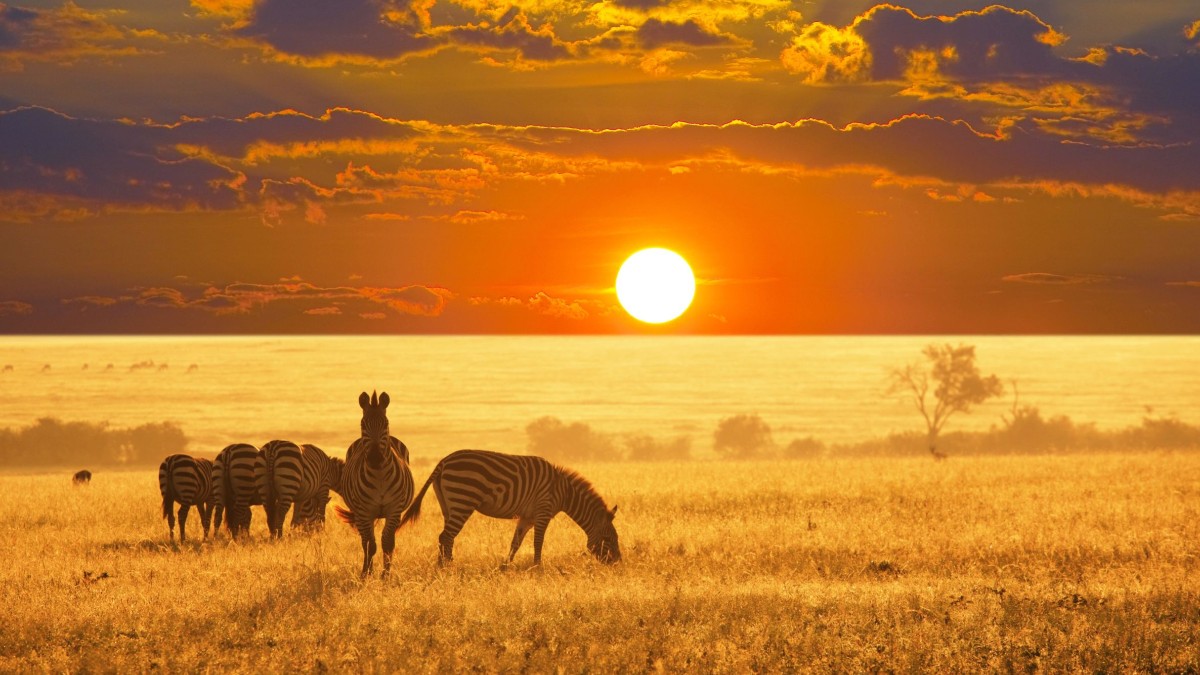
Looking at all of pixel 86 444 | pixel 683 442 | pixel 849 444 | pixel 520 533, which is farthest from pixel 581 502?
pixel 86 444

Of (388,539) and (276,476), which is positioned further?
(276,476)

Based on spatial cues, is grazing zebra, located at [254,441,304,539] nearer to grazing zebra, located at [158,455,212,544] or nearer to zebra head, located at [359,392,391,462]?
grazing zebra, located at [158,455,212,544]

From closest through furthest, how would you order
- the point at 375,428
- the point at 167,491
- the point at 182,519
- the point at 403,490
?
the point at 375,428, the point at 403,490, the point at 182,519, the point at 167,491

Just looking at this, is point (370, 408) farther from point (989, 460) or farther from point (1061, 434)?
point (1061, 434)

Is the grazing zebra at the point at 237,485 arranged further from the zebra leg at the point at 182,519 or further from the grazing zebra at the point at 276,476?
the zebra leg at the point at 182,519

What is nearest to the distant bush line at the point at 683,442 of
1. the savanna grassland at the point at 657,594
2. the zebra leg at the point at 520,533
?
the savanna grassland at the point at 657,594

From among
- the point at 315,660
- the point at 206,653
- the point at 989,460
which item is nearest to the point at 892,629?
the point at 315,660

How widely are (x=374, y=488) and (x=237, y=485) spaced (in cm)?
628

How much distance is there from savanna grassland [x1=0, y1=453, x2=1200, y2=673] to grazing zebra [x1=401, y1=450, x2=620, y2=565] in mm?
500

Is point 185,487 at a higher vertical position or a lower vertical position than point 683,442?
higher

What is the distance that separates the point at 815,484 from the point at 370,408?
60.2 feet

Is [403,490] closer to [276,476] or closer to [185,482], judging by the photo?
[276,476]

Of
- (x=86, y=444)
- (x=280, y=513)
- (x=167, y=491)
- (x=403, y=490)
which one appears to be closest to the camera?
(x=403, y=490)

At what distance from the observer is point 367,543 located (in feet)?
57.9
